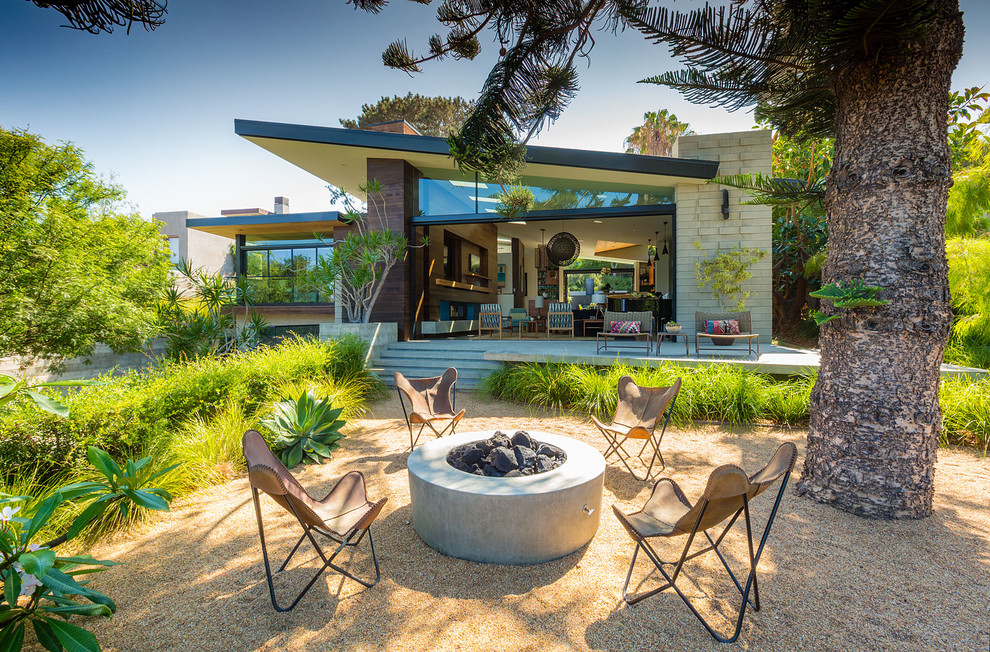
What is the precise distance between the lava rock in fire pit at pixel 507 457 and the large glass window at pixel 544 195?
6429 millimetres

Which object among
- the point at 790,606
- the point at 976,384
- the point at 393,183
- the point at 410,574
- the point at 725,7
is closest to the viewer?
the point at 790,606

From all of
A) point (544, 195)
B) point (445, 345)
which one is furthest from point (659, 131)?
point (445, 345)

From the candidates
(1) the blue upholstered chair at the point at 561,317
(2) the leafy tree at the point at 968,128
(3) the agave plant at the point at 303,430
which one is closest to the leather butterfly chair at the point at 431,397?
(3) the agave plant at the point at 303,430

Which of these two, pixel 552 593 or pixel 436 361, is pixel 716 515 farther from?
pixel 436 361

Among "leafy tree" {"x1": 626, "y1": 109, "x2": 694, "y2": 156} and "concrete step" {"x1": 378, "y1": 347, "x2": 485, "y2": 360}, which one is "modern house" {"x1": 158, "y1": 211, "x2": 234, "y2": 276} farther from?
"leafy tree" {"x1": 626, "y1": 109, "x2": 694, "y2": 156}

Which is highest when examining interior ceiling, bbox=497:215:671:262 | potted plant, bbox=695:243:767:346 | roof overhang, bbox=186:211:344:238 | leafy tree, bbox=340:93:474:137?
leafy tree, bbox=340:93:474:137

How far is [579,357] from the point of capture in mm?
6332

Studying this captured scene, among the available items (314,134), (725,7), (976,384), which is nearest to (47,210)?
(314,134)

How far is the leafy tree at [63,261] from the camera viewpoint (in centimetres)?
674

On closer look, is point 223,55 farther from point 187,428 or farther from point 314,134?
point 314,134

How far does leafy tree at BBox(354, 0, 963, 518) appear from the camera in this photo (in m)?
2.64

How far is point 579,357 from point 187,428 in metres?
4.63

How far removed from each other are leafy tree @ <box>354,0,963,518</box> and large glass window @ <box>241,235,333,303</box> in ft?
40.0

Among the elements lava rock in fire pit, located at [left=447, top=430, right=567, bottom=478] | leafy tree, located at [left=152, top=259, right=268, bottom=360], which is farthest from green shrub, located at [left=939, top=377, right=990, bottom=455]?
leafy tree, located at [left=152, top=259, right=268, bottom=360]
